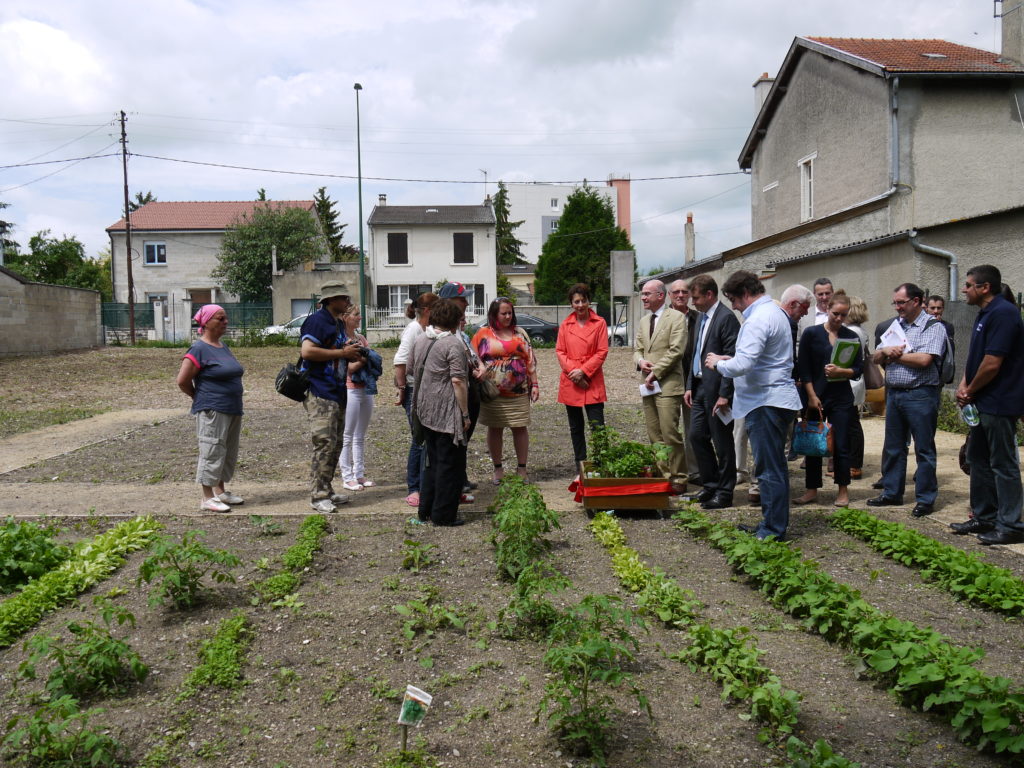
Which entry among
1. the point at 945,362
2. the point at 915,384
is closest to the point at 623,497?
the point at 915,384

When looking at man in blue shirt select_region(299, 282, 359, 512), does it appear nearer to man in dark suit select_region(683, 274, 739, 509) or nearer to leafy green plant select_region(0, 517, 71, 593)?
leafy green plant select_region(0, 517, 71, 593)

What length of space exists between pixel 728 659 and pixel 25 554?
4.52m

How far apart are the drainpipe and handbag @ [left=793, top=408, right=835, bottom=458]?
28.2ft

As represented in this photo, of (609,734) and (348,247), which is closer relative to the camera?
(609,734)

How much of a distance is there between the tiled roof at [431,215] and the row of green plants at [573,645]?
4451 centimetres

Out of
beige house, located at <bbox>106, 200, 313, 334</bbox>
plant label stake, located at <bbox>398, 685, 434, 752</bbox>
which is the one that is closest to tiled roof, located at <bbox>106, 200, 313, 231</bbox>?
beige house, located at <bbox>106, 200, 313, 334</bbox>

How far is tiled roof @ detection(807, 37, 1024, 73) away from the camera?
1912 cm

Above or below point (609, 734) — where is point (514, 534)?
above

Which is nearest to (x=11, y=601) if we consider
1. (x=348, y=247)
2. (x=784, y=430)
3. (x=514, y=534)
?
(x=514, y=534)

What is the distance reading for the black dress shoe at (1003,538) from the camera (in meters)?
6.23

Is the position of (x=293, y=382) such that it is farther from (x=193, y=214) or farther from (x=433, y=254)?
(x=193, y=214)

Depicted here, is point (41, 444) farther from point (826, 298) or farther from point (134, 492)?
point (826, 298)

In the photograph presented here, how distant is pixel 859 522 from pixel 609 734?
3871mm

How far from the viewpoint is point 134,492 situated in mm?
8344
